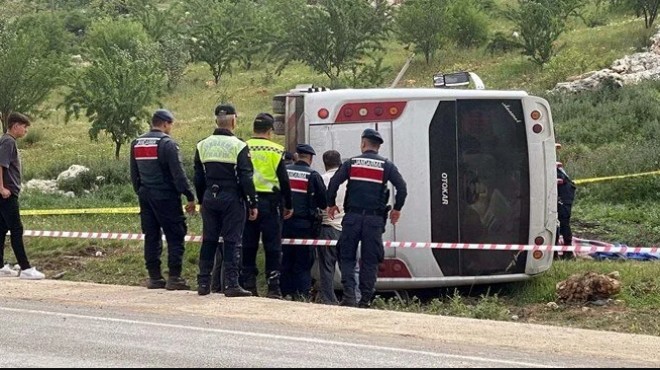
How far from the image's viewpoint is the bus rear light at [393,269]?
464 inches

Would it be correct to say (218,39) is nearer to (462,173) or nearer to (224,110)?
(462,173)

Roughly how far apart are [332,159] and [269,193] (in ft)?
2.97

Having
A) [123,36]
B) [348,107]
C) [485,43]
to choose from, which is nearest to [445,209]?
[348,107]

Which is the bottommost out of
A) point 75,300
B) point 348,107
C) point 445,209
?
point 75,300

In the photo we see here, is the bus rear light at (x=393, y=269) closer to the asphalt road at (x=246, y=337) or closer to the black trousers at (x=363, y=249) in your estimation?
the black trousers at (x=363, y=249)

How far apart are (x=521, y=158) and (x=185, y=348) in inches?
212

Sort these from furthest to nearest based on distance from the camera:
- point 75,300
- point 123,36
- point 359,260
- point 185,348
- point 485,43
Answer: point 123,36 < point 485,43 < point 359,260 < point 75,300 < point 185,348

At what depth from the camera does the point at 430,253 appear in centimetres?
1174

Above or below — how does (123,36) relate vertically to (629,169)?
above

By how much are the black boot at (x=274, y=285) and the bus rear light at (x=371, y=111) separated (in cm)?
192

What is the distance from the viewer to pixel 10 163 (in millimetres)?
12039

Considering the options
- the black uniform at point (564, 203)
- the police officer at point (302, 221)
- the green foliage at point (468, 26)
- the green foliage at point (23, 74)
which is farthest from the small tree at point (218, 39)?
the police officer at point (302, 221)

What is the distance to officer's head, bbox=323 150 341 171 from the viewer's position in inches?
460

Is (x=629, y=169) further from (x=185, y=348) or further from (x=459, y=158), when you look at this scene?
(x=185, y=348)
